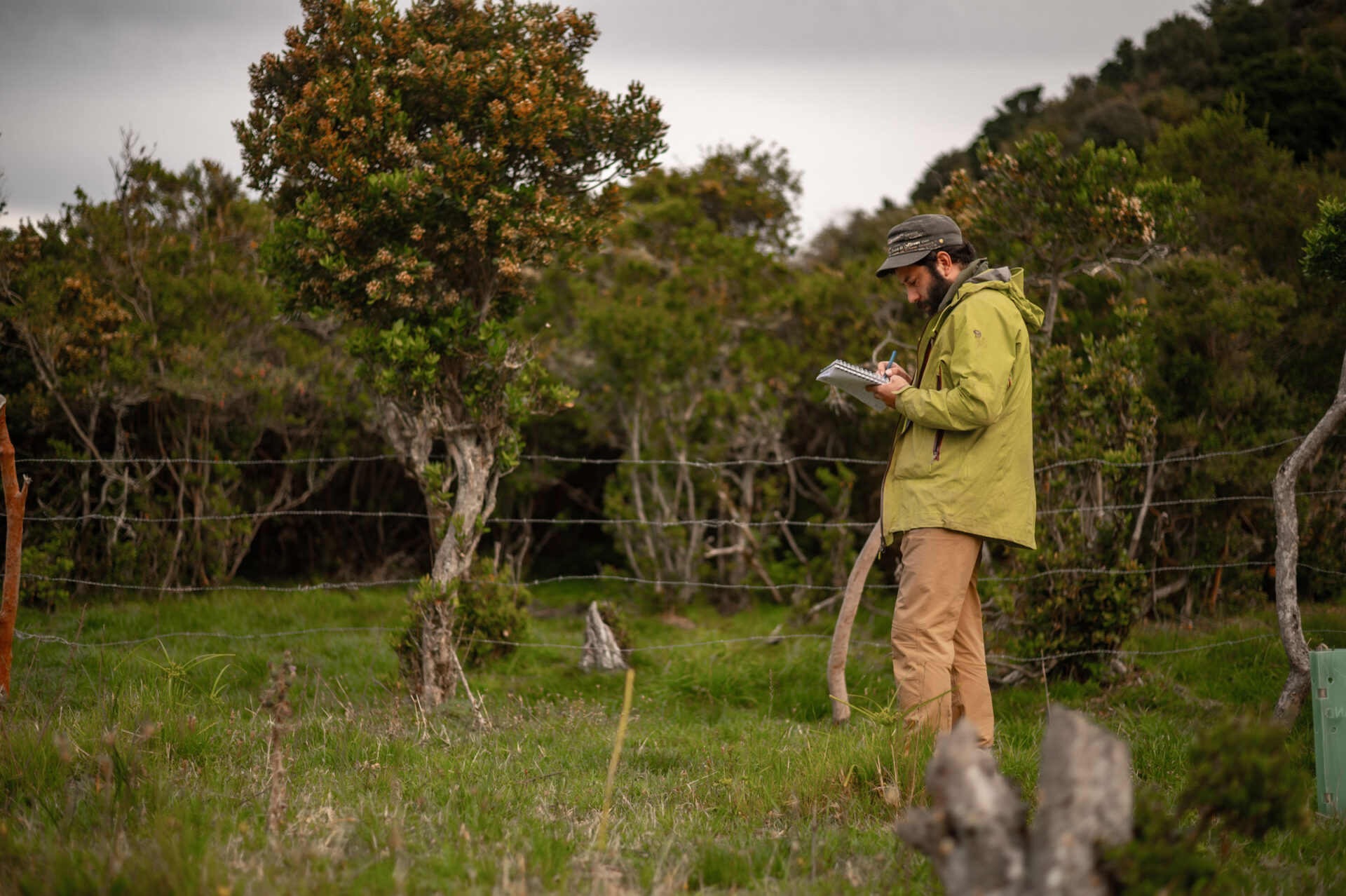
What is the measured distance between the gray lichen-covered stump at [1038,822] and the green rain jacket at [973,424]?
1.49 m

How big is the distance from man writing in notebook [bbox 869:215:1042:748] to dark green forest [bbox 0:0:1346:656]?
6.16 feet

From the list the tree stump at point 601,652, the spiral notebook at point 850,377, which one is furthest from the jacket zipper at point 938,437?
the tree stump at point 601,652

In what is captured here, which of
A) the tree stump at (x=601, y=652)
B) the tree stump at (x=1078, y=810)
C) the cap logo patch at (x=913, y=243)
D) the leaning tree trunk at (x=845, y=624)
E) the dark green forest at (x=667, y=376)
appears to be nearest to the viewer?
the tree stump at (x=1078, y=810)

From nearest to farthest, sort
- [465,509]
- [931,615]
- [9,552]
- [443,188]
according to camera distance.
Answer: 1. [931,615]
2. [9,552]
3. [443,188]
4. [465,509]

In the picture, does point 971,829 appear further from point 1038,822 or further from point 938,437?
point 938,437

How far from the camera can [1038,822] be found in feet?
6.05

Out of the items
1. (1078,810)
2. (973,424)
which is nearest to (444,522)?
(973,424)

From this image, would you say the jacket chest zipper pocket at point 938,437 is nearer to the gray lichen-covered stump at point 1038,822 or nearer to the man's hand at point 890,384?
the man's hand at point 890,384

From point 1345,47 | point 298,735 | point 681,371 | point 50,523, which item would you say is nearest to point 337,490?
point 50,523

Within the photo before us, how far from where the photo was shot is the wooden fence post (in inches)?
161

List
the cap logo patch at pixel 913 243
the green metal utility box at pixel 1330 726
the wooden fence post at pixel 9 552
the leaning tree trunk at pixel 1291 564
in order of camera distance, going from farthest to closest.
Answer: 1. the wooden fence post at pixel 9 552
2. the leaning tree trunk at pixel 1291 564
3. the cap logo patch at pixel 913 243
4. the green metal utility box at pixel 1330 726

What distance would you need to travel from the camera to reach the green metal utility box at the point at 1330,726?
3004 millimetres

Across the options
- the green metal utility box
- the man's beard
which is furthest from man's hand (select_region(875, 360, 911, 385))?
the green metal utility box

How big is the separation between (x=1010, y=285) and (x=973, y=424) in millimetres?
626
